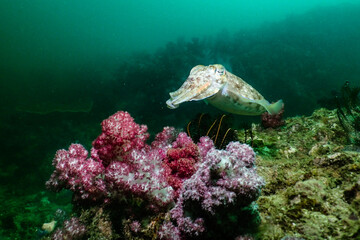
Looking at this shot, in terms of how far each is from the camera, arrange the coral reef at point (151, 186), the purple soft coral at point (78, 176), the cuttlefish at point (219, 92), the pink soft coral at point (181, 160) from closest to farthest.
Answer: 1. the coral reef at point (151, 186)
2. the purple soft coral at point (78, 176)
3. the pink soft coral at point (181, 160)
4. the cuttlefish at point (219, 92)

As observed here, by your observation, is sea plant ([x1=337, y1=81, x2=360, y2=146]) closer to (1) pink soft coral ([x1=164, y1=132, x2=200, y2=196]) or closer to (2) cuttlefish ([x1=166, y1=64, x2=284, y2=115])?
(2) cuttlefish ([x1=166, y1=64, x2=284, y2=115])

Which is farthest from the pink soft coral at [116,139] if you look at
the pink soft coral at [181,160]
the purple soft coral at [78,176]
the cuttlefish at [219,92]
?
the cuttlefish at [219,92]

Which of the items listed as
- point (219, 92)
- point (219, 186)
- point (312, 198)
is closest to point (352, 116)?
point (219, 92)

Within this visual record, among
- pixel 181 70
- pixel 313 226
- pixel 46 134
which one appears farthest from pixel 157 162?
pixel 181 70

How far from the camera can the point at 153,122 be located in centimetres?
1401

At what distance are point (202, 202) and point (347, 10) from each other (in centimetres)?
4818

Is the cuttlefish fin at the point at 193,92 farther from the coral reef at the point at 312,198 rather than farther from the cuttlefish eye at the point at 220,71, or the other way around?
the coral reef at the point at 312,198

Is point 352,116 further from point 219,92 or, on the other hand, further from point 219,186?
point 219,186

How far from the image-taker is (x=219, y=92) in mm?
3756

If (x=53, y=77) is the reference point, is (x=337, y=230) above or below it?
below

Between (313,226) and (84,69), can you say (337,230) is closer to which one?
(313,226)

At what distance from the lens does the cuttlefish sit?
3426 millimetres

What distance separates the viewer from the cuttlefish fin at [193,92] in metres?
3.31

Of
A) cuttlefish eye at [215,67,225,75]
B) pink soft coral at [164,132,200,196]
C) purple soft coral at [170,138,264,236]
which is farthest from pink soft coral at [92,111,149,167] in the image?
cuttlefish eye at [215,67,225,75]
